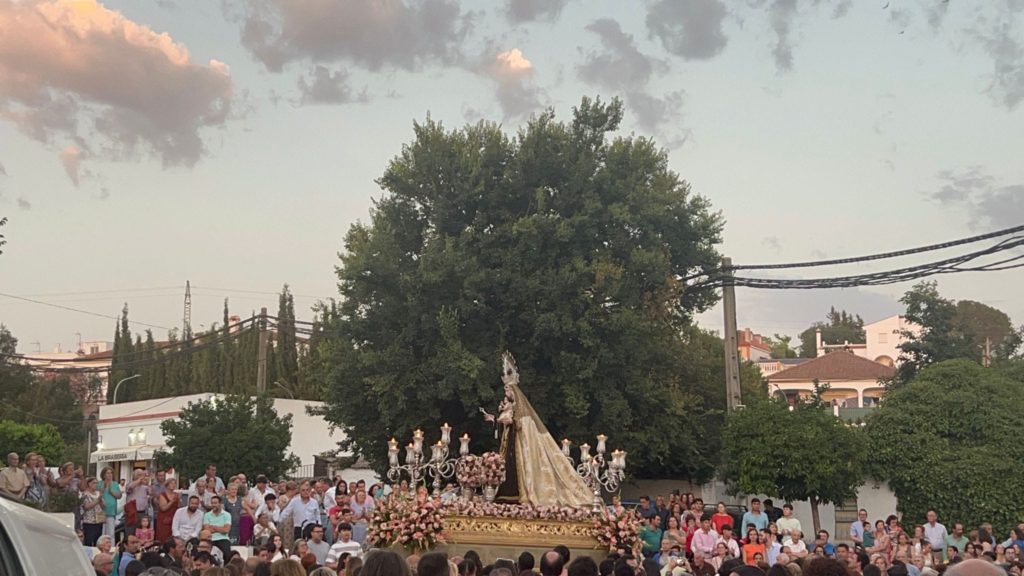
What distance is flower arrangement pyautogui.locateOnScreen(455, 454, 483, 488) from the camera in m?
20.5

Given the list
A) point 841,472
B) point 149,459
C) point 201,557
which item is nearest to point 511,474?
point 201,557

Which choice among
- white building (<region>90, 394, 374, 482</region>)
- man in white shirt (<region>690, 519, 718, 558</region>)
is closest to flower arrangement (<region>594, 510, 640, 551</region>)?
man in white shirt (<region>690, 519, 718, 558</region>)

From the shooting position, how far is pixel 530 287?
33125 mm

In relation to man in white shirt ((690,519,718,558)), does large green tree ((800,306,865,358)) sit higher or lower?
higher

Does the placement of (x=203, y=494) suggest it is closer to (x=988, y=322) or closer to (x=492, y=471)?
(x=492, y=471)

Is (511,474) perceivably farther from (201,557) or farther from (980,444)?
(980,444)

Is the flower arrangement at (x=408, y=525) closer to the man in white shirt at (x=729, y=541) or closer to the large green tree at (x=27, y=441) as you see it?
the man in white shirt at (x=729, y=541)

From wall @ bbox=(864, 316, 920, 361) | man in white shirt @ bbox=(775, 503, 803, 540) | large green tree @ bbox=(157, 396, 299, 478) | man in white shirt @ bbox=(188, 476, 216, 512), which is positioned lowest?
man in white shirt @ bbox=(775, 503, 803, 540)

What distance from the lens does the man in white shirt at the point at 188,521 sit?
18062 millimetres

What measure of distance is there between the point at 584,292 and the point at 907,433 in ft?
31.2

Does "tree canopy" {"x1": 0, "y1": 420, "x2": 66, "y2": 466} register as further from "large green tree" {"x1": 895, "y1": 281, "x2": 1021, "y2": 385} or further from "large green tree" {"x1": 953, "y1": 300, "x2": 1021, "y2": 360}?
"large green tree" {"x1": 953, "y1": 300, "x2": 1021, "y2": 360}

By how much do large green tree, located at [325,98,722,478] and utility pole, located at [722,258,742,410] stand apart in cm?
208

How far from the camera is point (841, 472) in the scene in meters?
30.6

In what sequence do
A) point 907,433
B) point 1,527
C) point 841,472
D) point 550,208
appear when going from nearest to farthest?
point 1,527 < point 841,472 < point 907,433 < point 550,208
